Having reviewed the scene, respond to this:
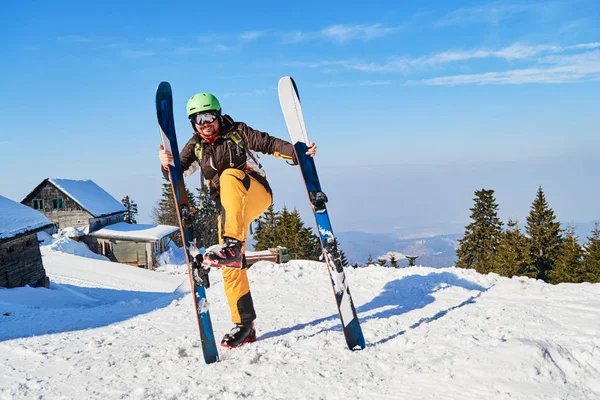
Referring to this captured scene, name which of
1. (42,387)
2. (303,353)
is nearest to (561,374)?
(303,353)

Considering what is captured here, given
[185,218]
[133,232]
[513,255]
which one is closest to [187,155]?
[185,218]

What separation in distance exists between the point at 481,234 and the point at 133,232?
31.2 m

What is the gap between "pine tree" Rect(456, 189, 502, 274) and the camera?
38.2m

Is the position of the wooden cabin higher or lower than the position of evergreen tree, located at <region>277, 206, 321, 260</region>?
higher

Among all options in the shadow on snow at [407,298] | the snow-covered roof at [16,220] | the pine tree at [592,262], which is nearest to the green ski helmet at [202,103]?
the shadow on snow at [407,298]

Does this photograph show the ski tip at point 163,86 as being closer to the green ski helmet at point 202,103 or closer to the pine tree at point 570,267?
the green ski helmet at point 202,103

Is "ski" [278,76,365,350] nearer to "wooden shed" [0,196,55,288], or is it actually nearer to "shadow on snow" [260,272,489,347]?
"shadow on snow" [260,272,489,347]

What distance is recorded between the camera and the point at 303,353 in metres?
4.00

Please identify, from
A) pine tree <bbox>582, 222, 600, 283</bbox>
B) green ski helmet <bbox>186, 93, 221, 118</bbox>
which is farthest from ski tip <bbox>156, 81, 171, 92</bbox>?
pine tree <bbox>582, 222, 600, 283</bbox>

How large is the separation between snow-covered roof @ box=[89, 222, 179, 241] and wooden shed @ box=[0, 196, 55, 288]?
17.0 metres

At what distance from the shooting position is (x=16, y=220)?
52.7 feet

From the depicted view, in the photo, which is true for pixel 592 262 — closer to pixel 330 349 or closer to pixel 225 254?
pixel 330 349

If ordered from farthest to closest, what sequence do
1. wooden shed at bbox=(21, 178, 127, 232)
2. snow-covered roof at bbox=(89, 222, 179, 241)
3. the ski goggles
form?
wooden shed at bbox=(21, 178, 127, 232) → snow-covered roof at bbox=(89, 222, 179, 241) → the ski goggles

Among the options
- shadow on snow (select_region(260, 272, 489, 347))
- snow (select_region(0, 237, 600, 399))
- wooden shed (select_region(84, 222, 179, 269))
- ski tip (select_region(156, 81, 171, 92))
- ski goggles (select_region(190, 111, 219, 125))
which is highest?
ski tip (select_region(156, 81, 171, 92))
